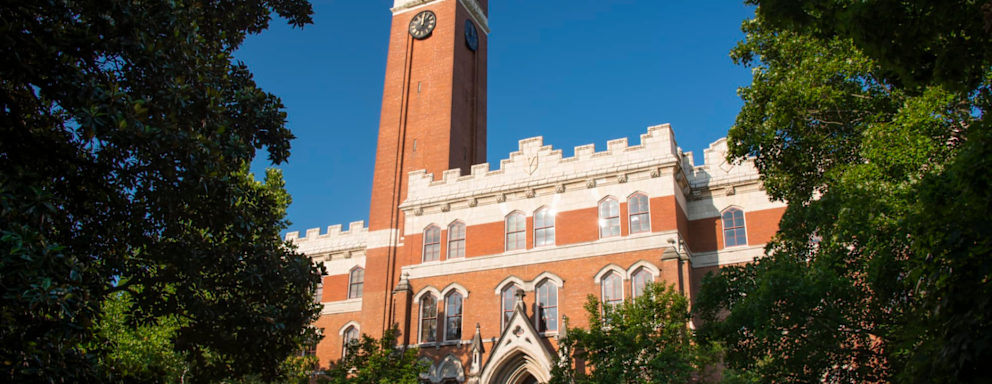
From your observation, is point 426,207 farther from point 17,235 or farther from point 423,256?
point 17,235

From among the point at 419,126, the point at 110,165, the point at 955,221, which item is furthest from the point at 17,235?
the point at 419,126

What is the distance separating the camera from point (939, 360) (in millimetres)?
6398

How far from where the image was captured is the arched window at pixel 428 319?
3042 cm

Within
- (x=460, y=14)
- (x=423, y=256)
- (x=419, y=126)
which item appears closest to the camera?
(x=423, y=256)

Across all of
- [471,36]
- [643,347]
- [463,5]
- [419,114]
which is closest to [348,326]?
[419,114]

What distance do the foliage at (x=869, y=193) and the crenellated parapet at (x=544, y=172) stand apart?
11.0 meters

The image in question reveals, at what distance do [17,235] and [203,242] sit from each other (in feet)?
15.4

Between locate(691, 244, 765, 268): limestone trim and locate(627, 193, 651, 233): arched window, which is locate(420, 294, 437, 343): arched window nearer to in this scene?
locate(627, 193, 651, 233): arched window

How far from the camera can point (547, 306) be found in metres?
28.8

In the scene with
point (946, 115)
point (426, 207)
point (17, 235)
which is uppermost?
point (426, 207)

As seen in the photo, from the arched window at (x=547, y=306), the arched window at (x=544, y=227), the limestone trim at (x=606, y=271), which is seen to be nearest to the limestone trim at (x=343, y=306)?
the arched window at (x=544, y=227)

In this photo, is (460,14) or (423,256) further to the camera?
(460,14)

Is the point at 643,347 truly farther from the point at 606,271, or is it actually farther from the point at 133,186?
the point at 133,186

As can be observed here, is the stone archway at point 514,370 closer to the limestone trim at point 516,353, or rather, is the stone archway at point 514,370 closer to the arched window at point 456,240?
the limestone trim at point 516,353
